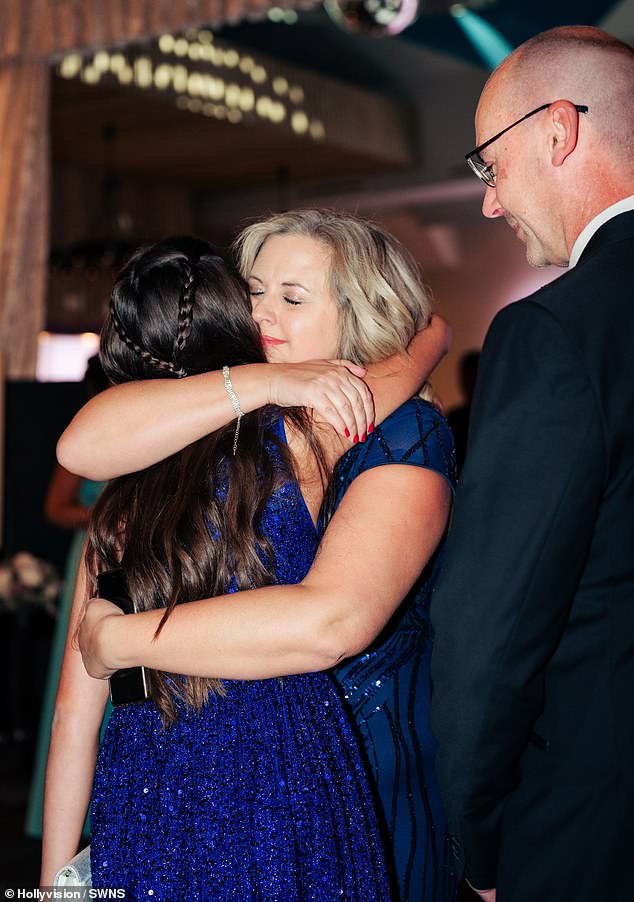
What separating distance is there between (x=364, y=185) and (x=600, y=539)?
34.2 feet

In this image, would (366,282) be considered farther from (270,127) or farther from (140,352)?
(270,127)

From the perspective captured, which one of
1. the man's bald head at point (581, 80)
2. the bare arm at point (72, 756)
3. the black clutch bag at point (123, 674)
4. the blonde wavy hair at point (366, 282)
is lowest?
the bare arm at point (72, 756)

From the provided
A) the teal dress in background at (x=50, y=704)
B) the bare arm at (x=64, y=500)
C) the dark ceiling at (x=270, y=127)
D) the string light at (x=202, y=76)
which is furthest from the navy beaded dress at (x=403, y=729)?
the dark ceiling at (x=270, y=127)

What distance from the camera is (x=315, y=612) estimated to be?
1.32 meters

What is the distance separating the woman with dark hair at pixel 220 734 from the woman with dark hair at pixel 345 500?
0.18 feet

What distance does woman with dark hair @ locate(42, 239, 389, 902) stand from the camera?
1414 mm

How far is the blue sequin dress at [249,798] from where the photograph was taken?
141 centimetres

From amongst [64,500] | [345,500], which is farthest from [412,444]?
[64,500]

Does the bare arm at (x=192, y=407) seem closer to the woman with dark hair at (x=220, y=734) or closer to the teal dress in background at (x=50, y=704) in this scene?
the woman with dark hair at (x=220, y=734)

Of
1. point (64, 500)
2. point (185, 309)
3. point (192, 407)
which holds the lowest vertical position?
point (64, 500)

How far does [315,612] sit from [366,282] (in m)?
0.63

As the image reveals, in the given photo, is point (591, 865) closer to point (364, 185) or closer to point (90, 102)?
point (90, 102)

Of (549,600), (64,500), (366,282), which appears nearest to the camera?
(549,600)

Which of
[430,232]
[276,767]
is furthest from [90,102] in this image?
[276,767]
